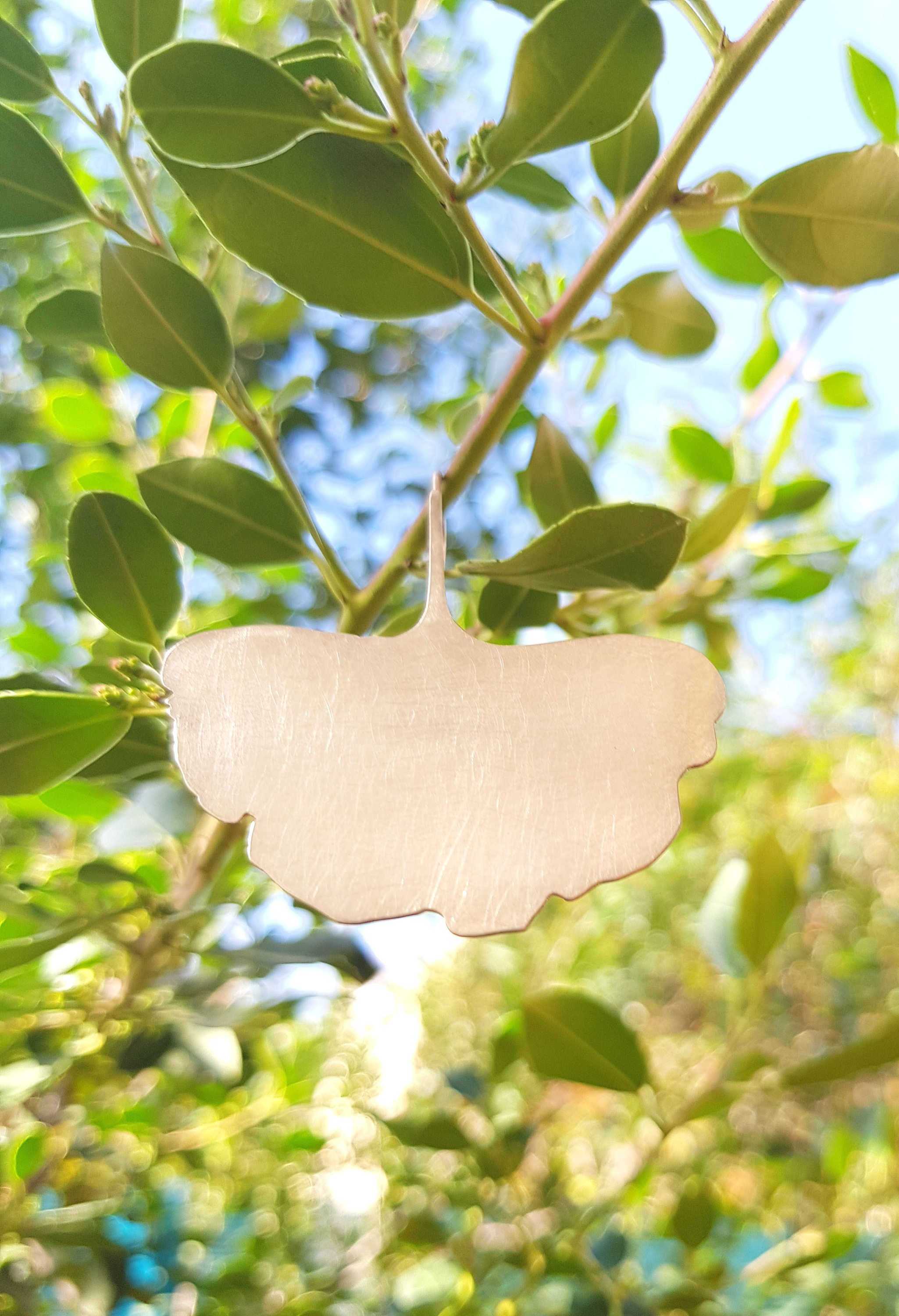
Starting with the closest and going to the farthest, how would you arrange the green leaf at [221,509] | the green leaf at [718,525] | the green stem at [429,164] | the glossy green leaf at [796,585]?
the green stem at [429,164], the green leaf at [221,509], the green leaf at [718,525], the glossy green leaf at [796,585]

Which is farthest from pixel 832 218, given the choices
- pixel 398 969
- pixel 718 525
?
pixel 398 969

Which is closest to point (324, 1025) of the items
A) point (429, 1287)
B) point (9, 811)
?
point (429, 1287)

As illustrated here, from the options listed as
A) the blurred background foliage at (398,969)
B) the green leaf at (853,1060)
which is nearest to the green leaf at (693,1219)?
the blurred background foliage at (398,969)

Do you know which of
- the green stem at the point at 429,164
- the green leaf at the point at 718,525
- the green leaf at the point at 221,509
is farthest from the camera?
the green leaf at the point at 718,525

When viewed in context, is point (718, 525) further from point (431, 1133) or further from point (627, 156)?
point (431, 1133)

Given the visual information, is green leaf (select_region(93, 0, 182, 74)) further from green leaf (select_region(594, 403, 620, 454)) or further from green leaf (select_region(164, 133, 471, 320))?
green leaf (select_region(594, 403, 620, 454))

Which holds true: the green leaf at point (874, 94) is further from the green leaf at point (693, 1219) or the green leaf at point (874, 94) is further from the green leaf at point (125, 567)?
the green leaf at point (693, 1219)
